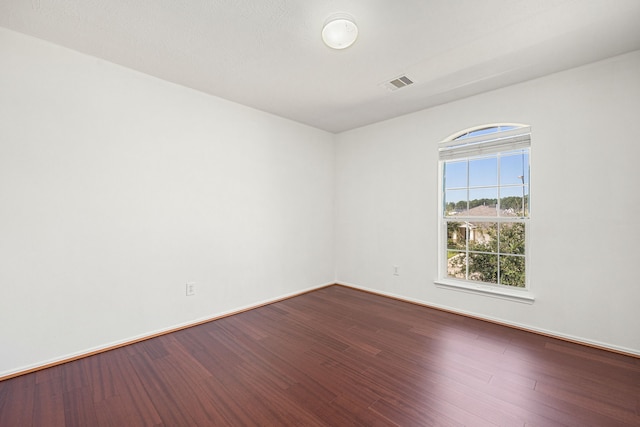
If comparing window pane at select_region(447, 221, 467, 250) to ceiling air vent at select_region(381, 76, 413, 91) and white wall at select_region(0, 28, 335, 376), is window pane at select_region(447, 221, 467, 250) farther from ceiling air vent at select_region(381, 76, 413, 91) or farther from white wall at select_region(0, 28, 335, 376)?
white wall at select_region(0, 28, 335, 376)

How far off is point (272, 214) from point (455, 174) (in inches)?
97.7

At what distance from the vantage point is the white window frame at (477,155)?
9.55ft

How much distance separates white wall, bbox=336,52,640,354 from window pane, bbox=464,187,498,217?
40 cm

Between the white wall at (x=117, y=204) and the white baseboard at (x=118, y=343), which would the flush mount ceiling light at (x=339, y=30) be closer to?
the white wall at (x=117, y=204)

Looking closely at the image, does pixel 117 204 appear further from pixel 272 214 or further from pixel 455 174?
pixel 455 174

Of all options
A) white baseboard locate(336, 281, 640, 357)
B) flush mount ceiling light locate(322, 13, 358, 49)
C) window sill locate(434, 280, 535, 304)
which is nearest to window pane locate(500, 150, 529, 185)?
window sill locate(434, 280, 535, 304)

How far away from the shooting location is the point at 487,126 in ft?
10.4

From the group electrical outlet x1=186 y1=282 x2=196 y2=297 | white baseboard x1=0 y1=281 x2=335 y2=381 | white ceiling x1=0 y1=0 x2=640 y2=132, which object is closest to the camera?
white ceiling x1=0 y1=0 x2=640 y2=132

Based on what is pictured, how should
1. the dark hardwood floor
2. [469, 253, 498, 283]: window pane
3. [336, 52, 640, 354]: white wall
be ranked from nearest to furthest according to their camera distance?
the dark hardwood floor → [336, 52, 640, 354]: white wall → [469, 253, 498, 283]: window pane

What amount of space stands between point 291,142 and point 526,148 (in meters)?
2.90

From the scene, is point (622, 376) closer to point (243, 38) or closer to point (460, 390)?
point (460, 390)

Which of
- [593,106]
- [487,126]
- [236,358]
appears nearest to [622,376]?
[593,106]

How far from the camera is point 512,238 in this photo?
3.06 meters

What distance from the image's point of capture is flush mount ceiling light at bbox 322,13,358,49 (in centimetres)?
188
